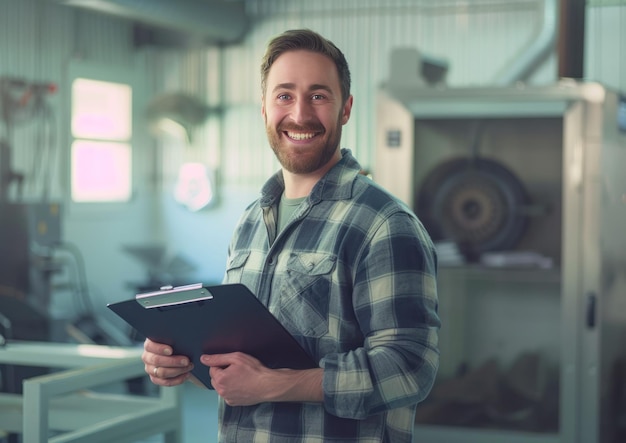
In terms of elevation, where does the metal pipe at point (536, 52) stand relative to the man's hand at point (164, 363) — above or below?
above

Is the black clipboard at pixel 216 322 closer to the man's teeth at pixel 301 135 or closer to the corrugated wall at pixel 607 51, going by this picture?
the man's teeth at pixel 301 135

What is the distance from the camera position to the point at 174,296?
157 cm

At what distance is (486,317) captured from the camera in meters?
4.76

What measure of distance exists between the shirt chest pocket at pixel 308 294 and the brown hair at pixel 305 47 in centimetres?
33

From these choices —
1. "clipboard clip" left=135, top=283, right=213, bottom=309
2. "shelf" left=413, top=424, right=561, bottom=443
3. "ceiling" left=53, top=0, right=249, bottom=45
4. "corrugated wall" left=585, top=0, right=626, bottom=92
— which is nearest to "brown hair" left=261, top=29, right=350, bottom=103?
"clipboard clip" left=135, top=283, right=213, bottom=309

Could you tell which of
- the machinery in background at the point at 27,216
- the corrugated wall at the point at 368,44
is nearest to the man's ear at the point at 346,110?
the machinery in background at the point at 27,216

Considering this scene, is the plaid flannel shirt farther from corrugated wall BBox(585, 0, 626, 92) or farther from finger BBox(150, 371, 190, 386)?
corrugated wall BBox(585, 0, 626, 92)

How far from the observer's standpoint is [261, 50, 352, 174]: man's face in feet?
5.51

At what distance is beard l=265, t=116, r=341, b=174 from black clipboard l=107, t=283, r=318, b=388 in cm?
33

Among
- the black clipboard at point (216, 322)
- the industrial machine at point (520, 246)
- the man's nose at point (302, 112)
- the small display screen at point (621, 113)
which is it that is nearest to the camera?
the black clipboard at point (216, 322)

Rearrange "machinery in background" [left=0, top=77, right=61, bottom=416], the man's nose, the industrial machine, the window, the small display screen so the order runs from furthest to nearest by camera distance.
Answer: the window < "machinery in background" [left=0, top=77, right=61, bottom=416] < the small display screen < the industrial machine < the man's nose

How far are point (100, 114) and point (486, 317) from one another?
4563mm

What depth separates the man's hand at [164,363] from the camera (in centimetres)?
172

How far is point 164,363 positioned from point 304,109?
56cm
